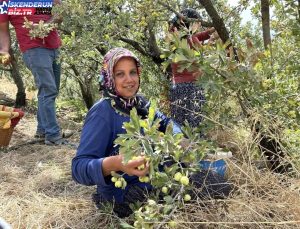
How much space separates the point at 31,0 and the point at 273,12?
2241mm

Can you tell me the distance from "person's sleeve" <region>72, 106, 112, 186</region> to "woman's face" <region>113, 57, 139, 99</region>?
21 centimetres

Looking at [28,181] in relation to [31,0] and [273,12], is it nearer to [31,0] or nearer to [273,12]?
[31,0]

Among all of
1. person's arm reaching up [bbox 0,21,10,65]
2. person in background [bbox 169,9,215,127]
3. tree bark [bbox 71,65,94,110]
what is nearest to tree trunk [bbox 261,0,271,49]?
person in background [bbox 169,9,215,127]

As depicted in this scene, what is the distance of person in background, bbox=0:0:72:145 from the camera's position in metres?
4.21

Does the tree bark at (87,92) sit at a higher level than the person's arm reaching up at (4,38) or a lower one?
lower

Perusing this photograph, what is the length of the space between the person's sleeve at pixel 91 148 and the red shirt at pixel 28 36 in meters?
2.09

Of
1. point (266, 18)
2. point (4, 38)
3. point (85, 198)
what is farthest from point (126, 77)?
point (4, 38)

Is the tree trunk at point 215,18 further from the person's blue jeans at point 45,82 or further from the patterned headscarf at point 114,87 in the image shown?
the person's blue jeans at point 45,82

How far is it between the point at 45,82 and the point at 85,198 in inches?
62.6

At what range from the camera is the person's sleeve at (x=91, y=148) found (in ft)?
7.12

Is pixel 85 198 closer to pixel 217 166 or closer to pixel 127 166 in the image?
pixel 217 166

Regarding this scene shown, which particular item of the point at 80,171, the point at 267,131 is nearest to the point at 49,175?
the point at 80,171

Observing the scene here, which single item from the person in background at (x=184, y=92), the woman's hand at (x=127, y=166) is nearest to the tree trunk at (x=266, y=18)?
the person in background at (x=184, y=92)

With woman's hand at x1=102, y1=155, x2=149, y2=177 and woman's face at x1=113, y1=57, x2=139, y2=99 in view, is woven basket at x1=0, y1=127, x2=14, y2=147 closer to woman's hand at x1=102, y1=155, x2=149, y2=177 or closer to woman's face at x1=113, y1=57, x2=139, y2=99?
woman's face at x1=113, y1=57, x2=139, y2=99
